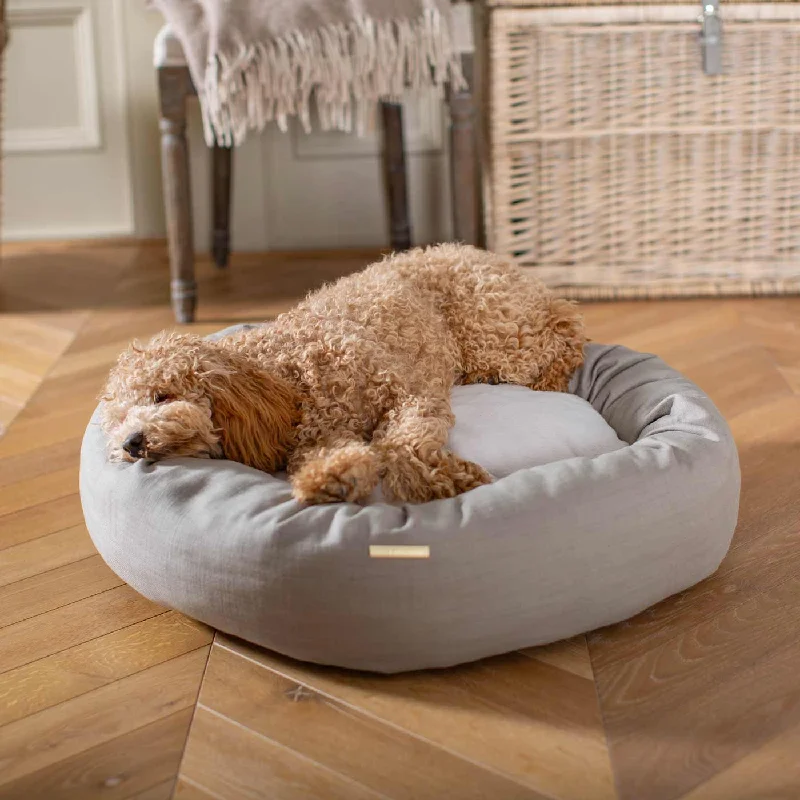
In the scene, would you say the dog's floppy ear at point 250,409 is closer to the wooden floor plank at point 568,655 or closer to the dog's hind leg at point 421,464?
the dog's hind leg at point 421,464

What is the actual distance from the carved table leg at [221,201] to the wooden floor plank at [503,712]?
6.95 feet

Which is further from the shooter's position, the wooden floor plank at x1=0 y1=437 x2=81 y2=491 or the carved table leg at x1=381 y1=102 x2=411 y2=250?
the carved table leg at x1=381 y1=102 x2=411 y2=250

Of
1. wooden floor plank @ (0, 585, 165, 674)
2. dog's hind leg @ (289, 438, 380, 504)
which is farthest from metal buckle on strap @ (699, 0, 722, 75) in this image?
wooden floor plank @ (0, 585, 165, 674)

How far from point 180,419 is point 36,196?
247 cm

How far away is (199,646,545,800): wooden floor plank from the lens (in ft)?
3.81

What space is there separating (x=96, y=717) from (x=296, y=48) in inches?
67.0

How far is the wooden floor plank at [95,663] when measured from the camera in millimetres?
1354

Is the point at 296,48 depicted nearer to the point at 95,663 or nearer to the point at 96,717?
the point at 95,663

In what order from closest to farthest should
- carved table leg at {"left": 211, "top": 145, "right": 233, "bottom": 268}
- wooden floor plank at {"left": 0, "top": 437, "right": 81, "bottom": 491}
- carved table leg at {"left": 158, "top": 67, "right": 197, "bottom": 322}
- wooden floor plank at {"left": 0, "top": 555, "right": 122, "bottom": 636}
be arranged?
1. wooden floor plank at {"left": 0, "top": 555, "right": 122, "bottom": 636}
2. wooden floor plank at {"left": 0, "top": 437, "right": 81, "bottom": 491}
3. carved table leg at {"left": 158, "top": 67, "right": 197, "bottom": 322}
4. carved table leg at {"left": 211, "top": 145, "right": 233, "bottom": 268}

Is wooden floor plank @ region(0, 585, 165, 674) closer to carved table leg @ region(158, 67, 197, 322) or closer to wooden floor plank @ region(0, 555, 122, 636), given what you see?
wooden floor plank @ region(0, 555, 122, 636)

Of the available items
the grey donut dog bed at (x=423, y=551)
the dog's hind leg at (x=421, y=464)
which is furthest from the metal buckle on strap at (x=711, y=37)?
the dog's hind leg at (x=421, y=464)

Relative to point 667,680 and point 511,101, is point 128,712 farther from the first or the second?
point 511,101

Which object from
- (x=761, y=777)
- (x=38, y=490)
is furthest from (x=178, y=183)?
(x=761, y=777)

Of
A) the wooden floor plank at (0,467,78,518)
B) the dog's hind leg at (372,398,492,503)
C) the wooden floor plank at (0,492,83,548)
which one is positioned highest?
the dog's hind leg at (372,398,492,503)
